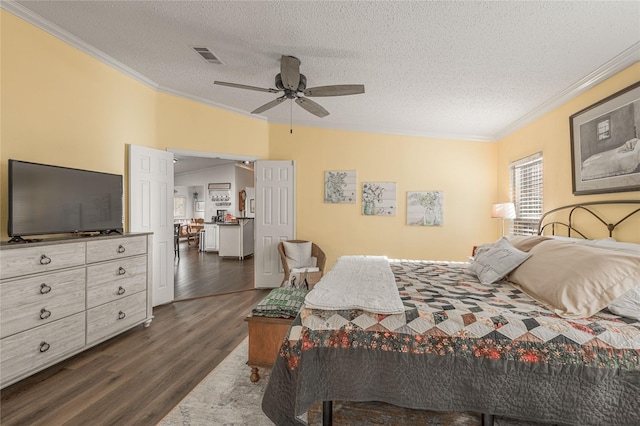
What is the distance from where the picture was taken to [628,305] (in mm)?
1564

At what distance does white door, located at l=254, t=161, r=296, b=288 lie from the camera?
4.70 m

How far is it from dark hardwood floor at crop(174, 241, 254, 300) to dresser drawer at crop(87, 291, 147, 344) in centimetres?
119

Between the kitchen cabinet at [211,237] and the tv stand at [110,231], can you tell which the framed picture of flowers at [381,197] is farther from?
the kitchen cabinet at [211,237]

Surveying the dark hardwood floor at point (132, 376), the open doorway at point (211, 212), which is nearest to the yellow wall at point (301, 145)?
the dark hardwood floor at point (132, 376)

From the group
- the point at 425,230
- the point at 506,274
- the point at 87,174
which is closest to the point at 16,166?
the point at 87,174

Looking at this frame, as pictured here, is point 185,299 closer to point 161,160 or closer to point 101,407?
point 161,160

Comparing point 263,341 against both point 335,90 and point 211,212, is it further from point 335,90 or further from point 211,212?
point 211,212

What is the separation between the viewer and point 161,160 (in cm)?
380

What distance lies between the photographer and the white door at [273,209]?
4.70 metres

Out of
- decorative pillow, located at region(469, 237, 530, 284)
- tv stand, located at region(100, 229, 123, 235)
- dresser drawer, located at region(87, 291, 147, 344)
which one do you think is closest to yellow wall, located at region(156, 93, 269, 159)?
tv stand, located at region(100, 229, 123, 235)

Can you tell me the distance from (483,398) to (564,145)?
126 inches

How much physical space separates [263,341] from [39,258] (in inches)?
71.3

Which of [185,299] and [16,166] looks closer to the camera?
[16,166]

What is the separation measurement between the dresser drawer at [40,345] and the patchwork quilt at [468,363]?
6.17 feet
